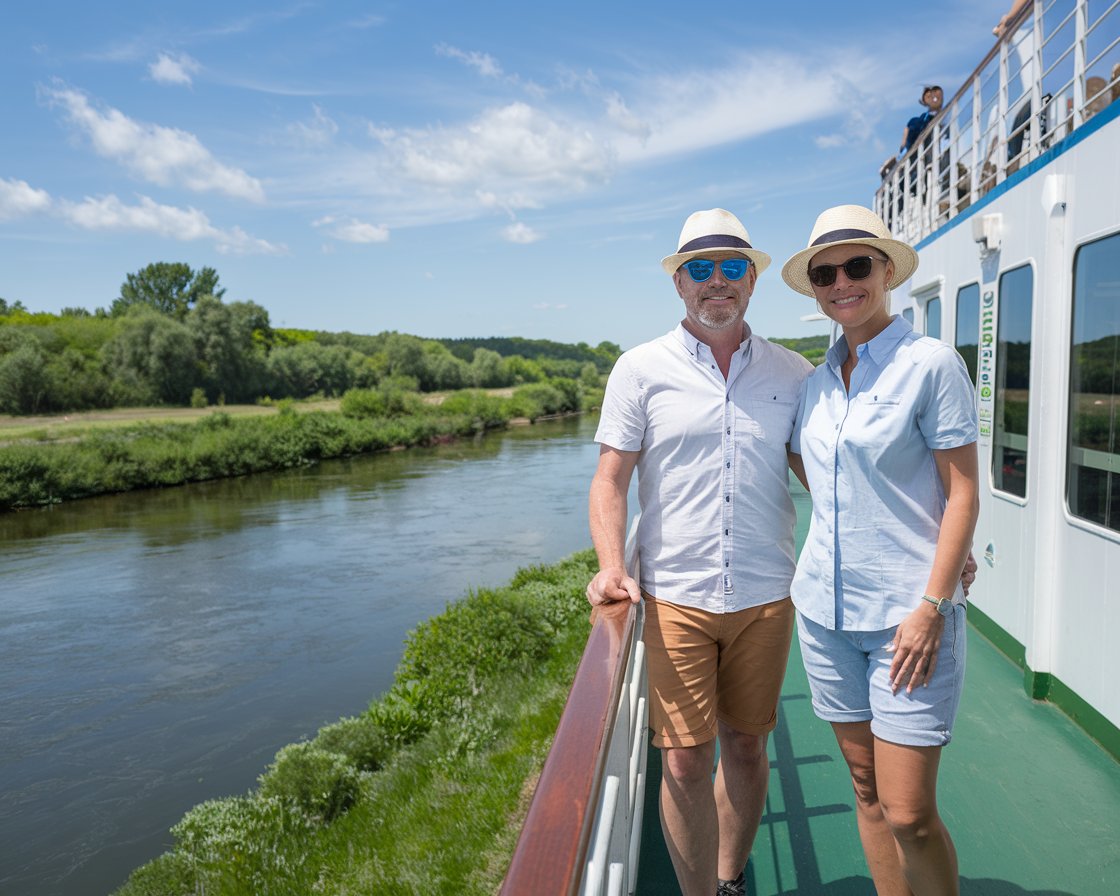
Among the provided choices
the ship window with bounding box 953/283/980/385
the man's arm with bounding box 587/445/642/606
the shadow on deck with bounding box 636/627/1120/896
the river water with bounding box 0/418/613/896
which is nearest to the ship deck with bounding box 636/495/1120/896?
the shadow on deck with bounding box 636/627/1120/896

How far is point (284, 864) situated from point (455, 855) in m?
1.60

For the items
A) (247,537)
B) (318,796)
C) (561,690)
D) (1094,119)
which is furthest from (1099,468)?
(247,537)

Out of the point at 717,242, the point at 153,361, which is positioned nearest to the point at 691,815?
the point at 717,242

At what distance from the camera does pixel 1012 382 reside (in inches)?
185

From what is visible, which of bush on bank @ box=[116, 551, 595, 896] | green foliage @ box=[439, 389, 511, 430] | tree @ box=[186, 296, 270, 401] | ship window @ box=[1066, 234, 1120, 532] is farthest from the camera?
green foliage @ box=[439, 389, 511, 430]

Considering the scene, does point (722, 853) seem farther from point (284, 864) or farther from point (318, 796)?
point (318, 796)

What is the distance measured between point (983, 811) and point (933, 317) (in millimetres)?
4265

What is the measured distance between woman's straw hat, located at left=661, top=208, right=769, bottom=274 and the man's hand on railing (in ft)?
2.77

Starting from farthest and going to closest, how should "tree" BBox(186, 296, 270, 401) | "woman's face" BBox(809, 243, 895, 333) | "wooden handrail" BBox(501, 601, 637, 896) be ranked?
"tree" BBox(186, 296, 270, 401) < "woman's face" BBox(809, 243, 895, 333) < "wooden handrail" BBox(501, 601, 637, 896)

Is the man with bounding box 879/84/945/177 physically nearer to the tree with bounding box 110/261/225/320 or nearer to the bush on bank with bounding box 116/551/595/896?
the bush on bank with bounding box 116/551/595/896

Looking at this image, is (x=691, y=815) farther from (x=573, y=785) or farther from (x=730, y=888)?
(x=573, y=785)

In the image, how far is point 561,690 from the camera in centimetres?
710

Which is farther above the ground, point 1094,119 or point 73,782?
point 1094,119

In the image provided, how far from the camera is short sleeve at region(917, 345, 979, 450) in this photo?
186cm
